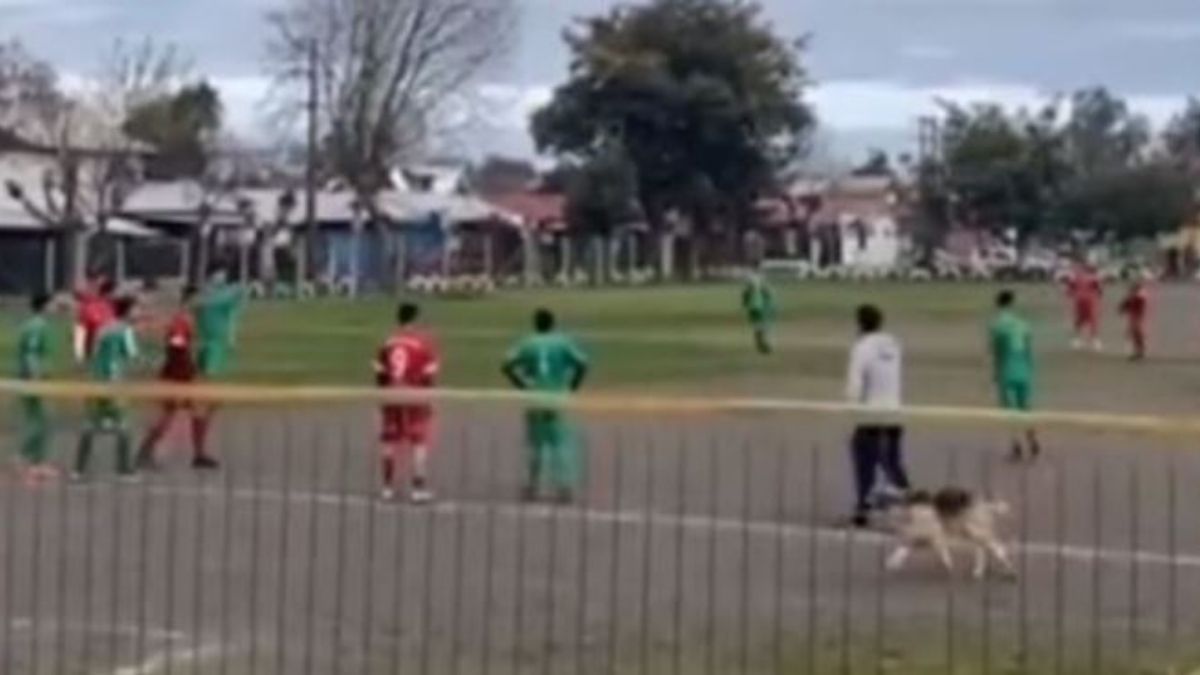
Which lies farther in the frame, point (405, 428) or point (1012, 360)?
point (1012, 360)

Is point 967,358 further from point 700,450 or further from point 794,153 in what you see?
point 794,153

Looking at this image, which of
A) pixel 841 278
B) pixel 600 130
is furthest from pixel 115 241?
pixel 841 278

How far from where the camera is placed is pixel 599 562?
1532 centimetres

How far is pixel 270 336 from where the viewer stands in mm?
55812

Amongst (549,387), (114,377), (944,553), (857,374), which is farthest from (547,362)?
(944,553)

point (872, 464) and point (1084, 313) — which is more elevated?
point (1084, 313)

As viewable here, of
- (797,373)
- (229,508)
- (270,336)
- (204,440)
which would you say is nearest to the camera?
(229,508)

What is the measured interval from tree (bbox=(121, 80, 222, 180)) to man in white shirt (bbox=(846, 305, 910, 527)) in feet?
281

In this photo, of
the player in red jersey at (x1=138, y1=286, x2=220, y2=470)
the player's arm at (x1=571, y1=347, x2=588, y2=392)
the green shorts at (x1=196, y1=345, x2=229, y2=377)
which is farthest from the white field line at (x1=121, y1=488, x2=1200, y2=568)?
the green shorts at (x1=196, y1=345, x2=229, y2=377)

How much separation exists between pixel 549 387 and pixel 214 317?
8574 millimetres

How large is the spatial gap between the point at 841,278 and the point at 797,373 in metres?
80.7

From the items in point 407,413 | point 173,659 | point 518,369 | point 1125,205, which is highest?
point 1125,205

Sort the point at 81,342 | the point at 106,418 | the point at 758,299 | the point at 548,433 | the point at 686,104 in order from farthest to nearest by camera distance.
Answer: the point at 686,104
the point at 758,299
the point at 81,342
the point at 106,418
the point at 548,433

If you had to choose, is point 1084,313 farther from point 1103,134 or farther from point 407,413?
point 1103,134
